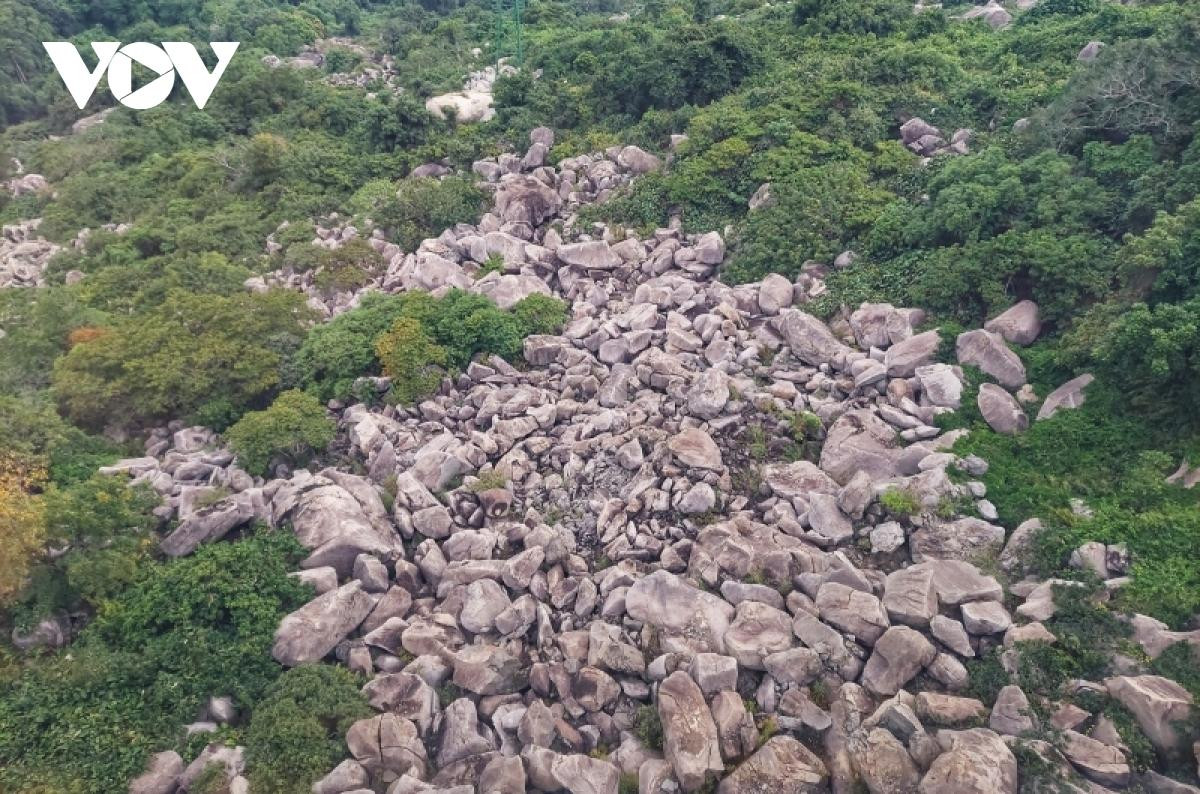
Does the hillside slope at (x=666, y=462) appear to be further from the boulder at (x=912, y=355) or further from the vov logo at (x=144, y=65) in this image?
the vov logo at (x=144, y=65)

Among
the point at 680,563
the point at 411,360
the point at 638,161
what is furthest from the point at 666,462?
the point at 638,161

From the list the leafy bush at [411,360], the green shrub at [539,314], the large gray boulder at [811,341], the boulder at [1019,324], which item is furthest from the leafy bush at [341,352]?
the boulder at [1019,324]

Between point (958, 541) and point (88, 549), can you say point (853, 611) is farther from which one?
point (88, 549)

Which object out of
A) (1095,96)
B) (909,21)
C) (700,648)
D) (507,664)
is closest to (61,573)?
(507,664)

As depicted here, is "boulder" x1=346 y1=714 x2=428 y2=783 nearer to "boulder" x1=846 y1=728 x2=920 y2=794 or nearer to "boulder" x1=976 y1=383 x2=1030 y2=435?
"boulder" x1=846 y1=728 x2=920 y2=794

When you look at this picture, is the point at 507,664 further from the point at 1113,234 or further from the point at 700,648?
the point at 1113,234
